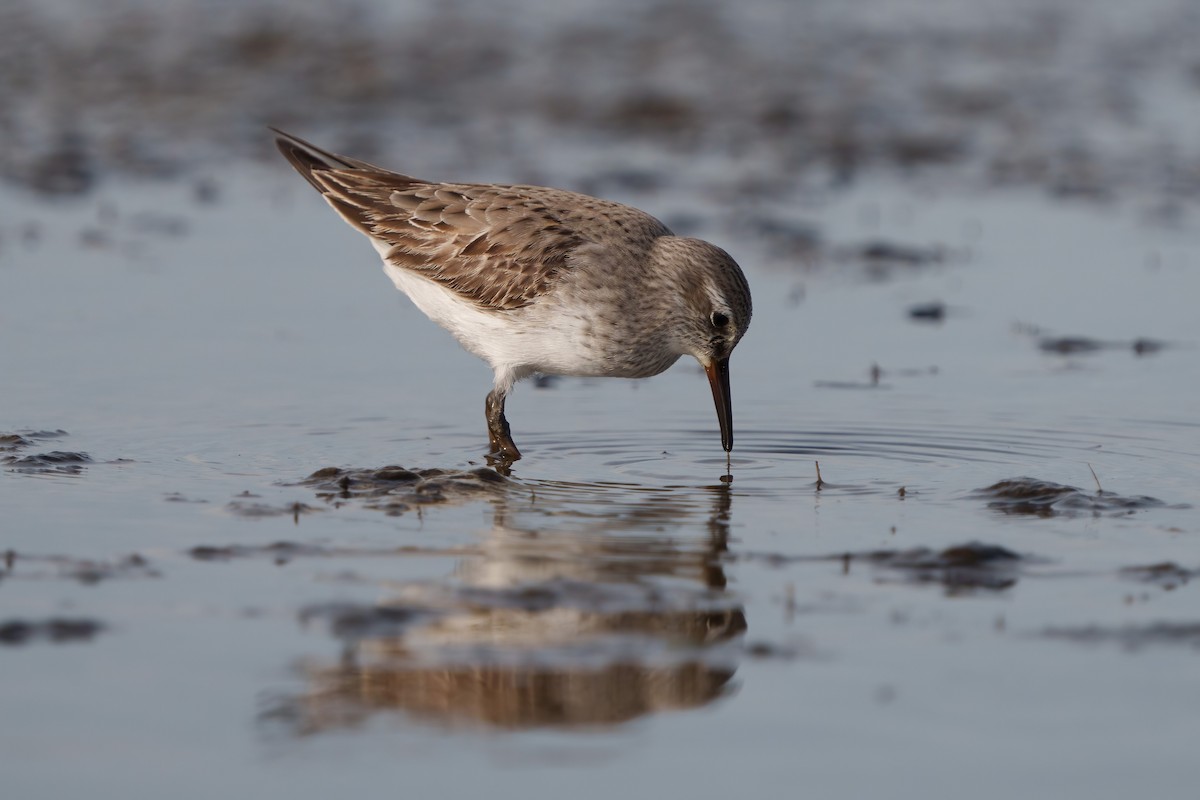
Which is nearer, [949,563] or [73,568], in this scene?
[73,568]

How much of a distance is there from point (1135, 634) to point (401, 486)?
347cm

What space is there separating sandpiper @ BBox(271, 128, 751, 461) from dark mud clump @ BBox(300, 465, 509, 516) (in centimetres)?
67

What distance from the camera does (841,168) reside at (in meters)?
16.5

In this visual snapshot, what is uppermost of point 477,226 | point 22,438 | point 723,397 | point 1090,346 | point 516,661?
point 477,226

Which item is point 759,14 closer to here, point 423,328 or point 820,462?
point 423,328

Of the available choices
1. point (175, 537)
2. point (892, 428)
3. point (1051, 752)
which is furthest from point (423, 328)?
point (1051, 752)

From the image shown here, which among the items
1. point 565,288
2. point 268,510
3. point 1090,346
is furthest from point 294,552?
point 1090,346

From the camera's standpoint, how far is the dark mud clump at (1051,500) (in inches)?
310

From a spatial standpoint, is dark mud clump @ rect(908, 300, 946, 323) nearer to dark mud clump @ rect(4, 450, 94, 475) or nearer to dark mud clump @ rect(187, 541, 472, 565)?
dark mud clump @ rect(187, 541, 472, 565)

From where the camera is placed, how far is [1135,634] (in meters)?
6.18

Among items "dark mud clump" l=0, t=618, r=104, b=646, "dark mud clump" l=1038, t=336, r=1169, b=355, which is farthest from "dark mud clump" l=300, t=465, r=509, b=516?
"dark mud clump" l=1038, t=336, r=1169, b=355

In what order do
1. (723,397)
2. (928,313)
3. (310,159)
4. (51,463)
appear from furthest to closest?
(928,313)
(310,159)
(723,397)
(51,463)

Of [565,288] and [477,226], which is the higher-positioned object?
[477,226]

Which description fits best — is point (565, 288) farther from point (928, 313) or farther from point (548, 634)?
point (928, 313)
